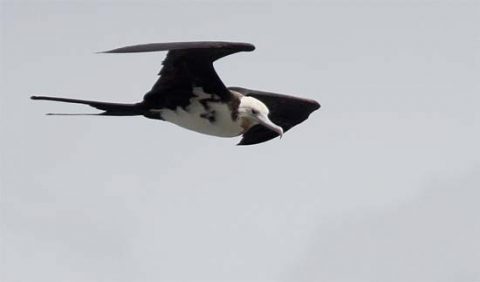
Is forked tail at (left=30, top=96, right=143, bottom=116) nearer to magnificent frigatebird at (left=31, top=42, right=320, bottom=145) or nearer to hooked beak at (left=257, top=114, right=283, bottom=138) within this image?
magnificent frigatebird at (left=31, top=42, right=320, bottom=145)

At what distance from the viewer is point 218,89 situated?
14664 mm

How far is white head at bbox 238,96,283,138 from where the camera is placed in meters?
14.9

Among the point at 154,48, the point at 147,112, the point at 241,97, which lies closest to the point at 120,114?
the point at 147,112

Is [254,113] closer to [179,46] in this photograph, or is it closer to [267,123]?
[267,123]

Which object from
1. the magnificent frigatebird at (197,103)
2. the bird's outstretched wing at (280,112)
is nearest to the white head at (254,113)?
the magnificent frigatebird at (197,103)

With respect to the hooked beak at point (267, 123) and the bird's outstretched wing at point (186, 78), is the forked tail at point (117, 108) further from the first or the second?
the hooked beak at point (267, 123)

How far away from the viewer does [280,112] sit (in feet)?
53.9

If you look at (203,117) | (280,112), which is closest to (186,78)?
(203,117)

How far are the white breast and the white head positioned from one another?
0.42 feet

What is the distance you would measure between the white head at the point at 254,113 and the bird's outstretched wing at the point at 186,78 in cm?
20

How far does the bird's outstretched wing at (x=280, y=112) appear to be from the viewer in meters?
16.0

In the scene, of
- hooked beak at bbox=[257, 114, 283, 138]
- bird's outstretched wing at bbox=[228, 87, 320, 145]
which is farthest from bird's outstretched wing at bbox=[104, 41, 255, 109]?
bird's outstretched wing at bbox=[228, 87, 320, 145]

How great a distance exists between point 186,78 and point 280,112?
7.09 ft

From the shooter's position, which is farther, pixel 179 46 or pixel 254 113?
pixel 254 113
